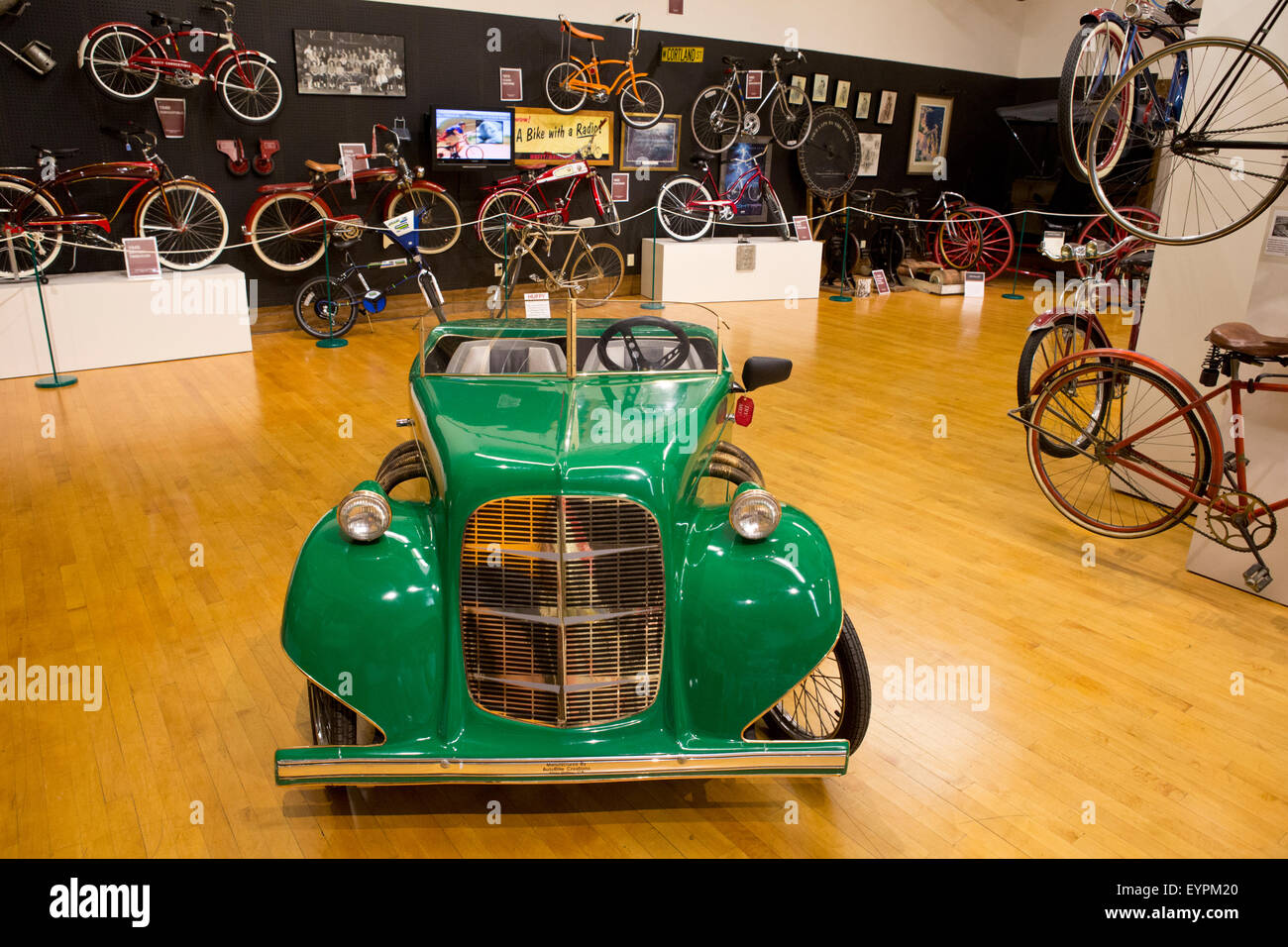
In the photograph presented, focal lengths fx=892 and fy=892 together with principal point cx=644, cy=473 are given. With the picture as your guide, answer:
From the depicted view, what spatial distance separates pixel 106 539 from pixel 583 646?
2.93m

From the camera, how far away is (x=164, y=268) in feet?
24.8

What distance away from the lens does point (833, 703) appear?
115 inches

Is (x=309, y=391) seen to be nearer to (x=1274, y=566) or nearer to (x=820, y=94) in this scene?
(x=1274, y=566)

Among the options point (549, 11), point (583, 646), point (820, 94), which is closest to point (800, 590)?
point (583, 646)

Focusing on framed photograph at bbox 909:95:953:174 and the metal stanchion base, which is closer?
the metal stanchion base

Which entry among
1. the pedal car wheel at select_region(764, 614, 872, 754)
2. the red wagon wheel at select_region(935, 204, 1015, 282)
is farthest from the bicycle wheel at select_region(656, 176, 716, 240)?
the pedal car wheel at select_region(764, 614, 872, 754)

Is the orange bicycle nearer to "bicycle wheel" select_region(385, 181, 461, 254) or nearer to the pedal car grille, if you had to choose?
"bicycle wheel" select_region(385, 181, 461, 254)

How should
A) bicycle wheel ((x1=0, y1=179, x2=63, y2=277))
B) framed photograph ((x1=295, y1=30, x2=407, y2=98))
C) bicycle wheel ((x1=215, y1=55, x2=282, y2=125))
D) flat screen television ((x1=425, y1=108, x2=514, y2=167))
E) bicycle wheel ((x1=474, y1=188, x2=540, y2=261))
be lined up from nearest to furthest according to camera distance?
bicycle wheel ((x1=0, y1=179, x2=63, y2=277))
bicycle wheel ((x1=215, y1=55, x2=282, y2=125))
framed photograph ((x1=295, y1=30, x2=407, y2=98))
flat screen television ((x1=425, y1=108, x2=514, y2=167))
bicycle wheel ((x1=474, y1=188, x2=540, y2=261))

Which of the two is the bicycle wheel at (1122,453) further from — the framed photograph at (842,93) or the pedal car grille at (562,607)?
the framed photograph at (842,93)

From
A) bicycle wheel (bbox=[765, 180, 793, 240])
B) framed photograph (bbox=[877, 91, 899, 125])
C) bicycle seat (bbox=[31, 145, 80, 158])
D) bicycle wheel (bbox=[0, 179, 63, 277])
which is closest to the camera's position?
bicycle wheel (bbox=[0, 179, 63, 277])

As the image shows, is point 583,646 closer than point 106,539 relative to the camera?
Yes

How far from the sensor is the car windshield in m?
3.25

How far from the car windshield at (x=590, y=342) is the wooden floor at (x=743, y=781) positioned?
1.24m

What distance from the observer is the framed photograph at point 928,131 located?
1307 centimetres
